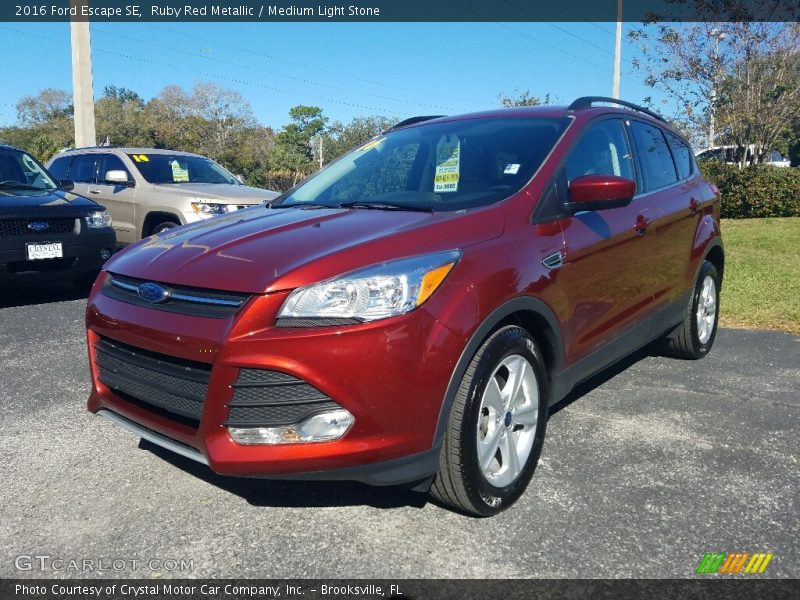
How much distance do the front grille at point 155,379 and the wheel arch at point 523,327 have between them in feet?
2.84

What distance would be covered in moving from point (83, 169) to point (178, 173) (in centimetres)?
174

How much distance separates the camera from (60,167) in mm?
11156

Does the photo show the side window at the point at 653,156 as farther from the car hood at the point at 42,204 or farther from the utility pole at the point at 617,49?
the utility pole at the point at 617,49

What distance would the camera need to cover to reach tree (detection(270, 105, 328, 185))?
2137 inches

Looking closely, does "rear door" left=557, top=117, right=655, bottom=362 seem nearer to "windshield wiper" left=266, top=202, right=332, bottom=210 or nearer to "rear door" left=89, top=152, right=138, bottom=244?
"windshield wiper" left=266, top=202, right=332, bottom=210

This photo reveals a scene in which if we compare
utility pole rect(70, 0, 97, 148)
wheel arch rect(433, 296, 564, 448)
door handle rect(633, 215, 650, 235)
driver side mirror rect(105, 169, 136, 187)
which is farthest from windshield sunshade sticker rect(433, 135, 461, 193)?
utility pole rect(70, 0, 97, 148)

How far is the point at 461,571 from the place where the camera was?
251cm

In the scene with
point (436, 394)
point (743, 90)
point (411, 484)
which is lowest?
point (411, 484)

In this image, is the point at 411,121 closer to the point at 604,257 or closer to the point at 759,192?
the point at 604,257

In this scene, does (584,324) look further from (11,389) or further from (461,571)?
(11,389)

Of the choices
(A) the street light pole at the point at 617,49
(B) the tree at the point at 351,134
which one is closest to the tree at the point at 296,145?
(B) the tree at the point at 351,134

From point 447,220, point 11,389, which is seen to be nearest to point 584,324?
point 447,220

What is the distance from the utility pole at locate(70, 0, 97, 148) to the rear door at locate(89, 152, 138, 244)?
5.03 metres

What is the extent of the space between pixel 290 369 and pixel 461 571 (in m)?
0.95
